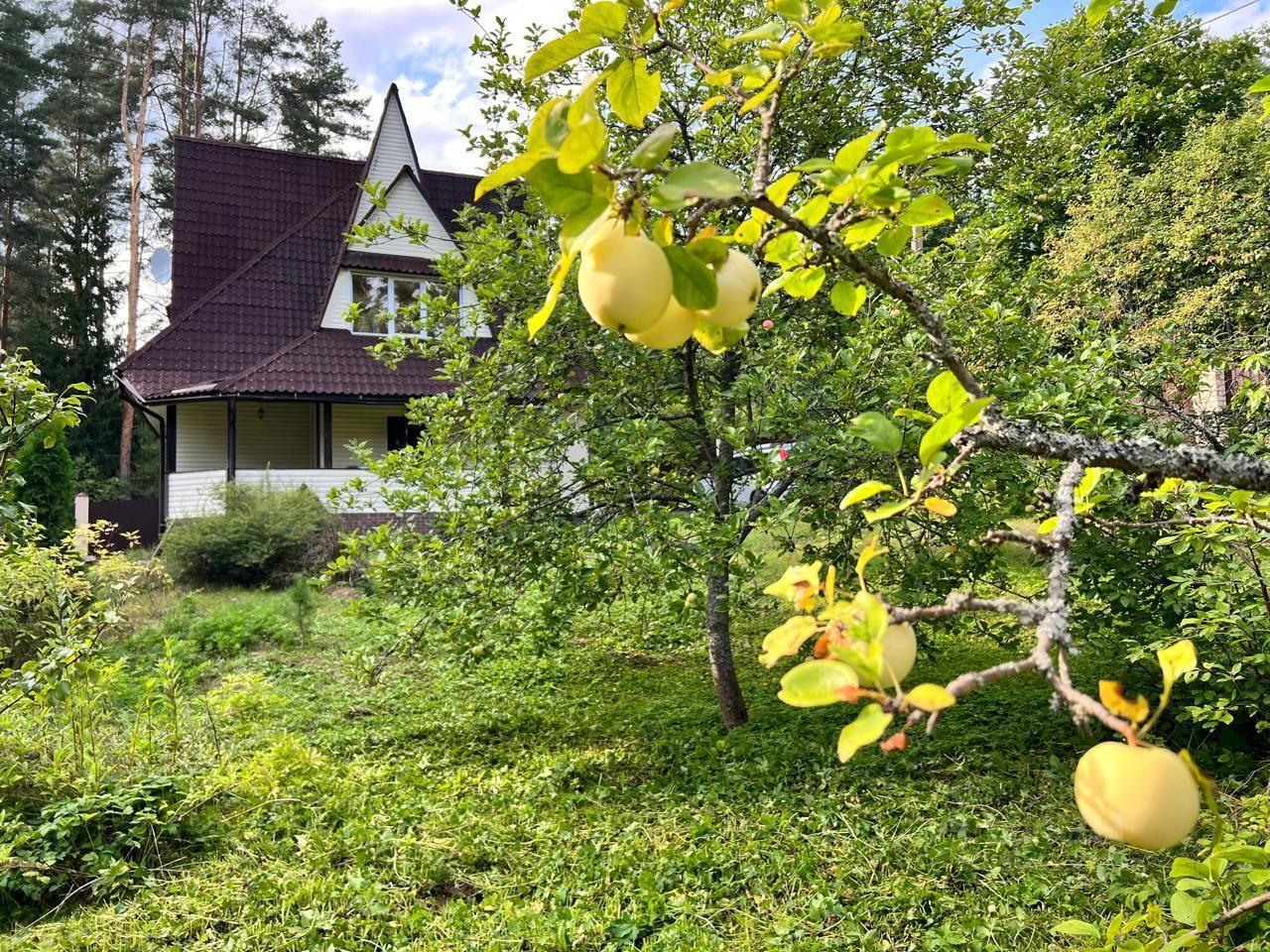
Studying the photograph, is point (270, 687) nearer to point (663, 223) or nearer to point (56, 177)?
point (663, 223)

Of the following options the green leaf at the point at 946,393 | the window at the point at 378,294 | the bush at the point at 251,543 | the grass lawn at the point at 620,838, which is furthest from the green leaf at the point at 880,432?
the window at the point at 378,294

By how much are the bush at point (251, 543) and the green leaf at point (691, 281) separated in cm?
975

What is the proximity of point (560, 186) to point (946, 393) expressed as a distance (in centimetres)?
50

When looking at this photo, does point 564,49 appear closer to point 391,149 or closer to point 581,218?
point 581,218

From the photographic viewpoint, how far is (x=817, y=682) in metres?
0.56

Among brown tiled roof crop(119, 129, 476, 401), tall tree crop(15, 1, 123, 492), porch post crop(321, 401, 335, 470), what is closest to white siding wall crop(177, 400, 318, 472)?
porch post crop(321, 401, 335, 470)

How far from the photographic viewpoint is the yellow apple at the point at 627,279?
594 mm

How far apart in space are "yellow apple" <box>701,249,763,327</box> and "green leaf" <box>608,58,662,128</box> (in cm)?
17

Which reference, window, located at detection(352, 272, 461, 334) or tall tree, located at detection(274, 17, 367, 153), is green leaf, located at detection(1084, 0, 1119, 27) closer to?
window, located at detection(352, 272, 461, 334)

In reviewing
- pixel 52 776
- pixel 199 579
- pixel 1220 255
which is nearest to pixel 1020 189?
pixel 52 776

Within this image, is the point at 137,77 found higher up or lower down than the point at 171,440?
higher up

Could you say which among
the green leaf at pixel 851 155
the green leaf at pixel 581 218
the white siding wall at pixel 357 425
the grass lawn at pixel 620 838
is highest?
the white siding wall at pixel 357 425

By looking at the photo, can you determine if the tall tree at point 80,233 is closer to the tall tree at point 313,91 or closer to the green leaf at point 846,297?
the tall tree at point 313,91

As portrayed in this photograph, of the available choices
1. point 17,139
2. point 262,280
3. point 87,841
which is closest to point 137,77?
point 17,139
